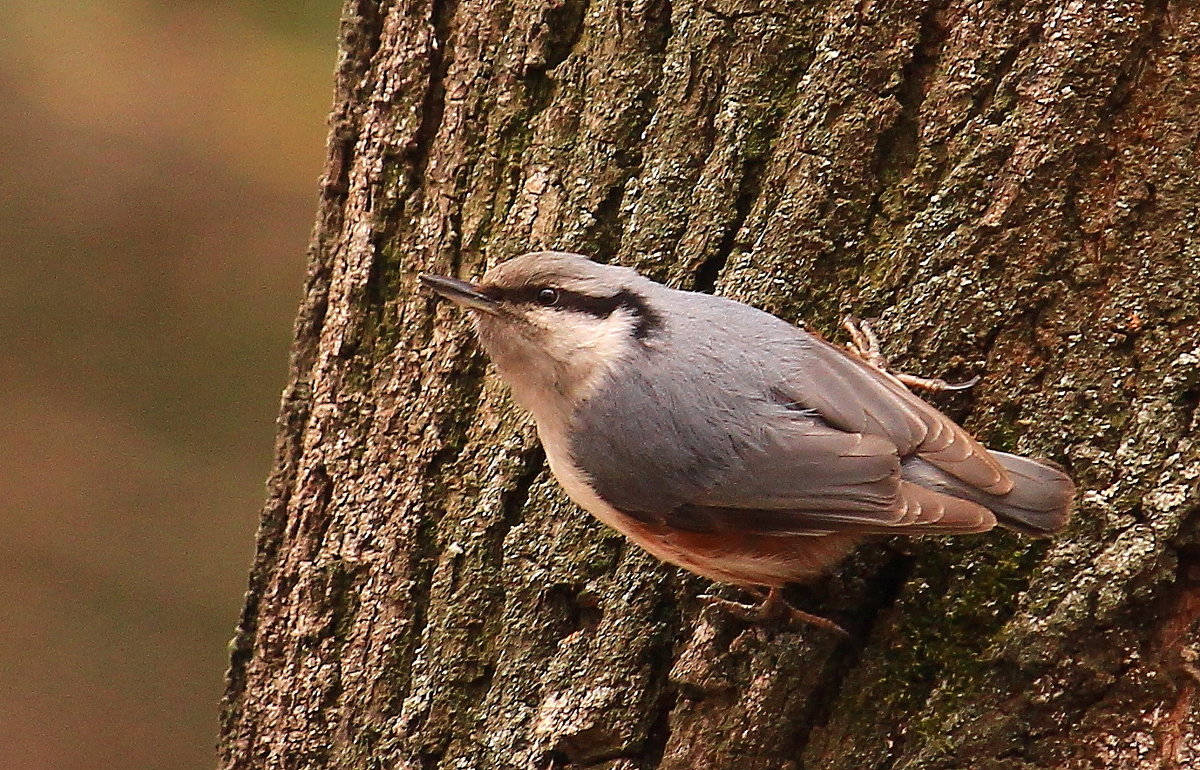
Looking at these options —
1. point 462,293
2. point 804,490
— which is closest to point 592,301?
point 462,293

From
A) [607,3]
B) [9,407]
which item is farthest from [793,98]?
[9,407]

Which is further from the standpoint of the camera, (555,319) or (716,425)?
(555,319)

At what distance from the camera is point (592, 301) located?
2064 millimetres

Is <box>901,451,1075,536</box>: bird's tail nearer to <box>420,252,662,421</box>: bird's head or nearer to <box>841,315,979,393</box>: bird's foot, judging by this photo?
<box>841,315,979,393</box>: bird's foot

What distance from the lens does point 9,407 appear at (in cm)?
420

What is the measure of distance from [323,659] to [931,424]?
47.1 inches

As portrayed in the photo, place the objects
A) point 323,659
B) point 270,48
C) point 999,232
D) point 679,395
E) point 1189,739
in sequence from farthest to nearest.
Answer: point 270,48, point 323,659, point 679,395, point 999,232, point 1189,739

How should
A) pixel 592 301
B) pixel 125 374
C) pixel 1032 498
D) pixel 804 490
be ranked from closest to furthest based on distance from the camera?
pixel 1032 498 < pixel 804 490 < pixel 592 301 < pixel 125 374

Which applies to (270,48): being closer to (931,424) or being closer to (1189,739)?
(931,424)

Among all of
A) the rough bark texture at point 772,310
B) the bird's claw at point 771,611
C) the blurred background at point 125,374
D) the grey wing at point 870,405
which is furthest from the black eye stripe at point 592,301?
the blurred background at point 125,374

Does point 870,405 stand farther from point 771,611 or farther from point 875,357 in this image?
point 771,611

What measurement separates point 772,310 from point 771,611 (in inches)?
20.7

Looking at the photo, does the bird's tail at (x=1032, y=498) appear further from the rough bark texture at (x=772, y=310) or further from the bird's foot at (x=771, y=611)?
the bird's foot at (x=771, y=611)

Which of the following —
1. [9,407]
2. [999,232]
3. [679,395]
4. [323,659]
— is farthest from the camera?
[9,407]
